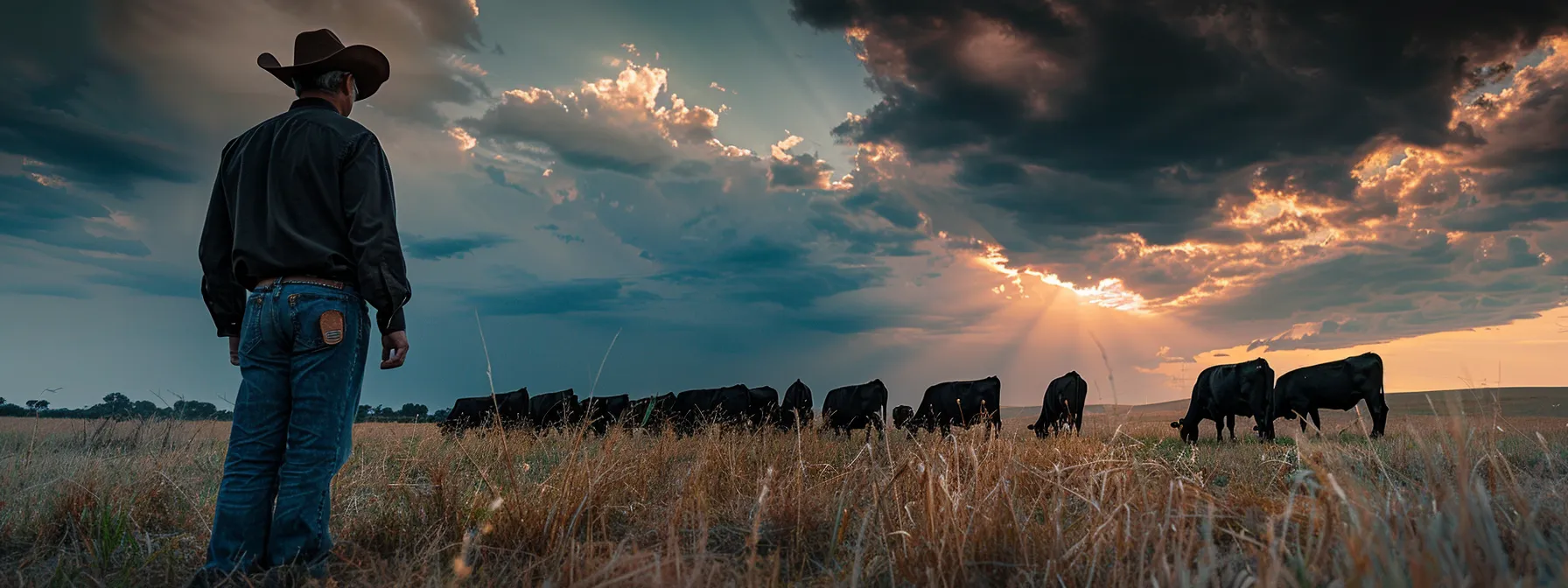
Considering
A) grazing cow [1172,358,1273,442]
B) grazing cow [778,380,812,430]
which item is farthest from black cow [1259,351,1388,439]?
grazing cow [778,380,812,430]

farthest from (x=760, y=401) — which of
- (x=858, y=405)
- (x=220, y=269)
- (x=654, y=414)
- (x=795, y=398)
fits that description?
(x=220, y=269)

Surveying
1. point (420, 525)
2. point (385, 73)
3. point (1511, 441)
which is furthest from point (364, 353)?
point (1511, 441)

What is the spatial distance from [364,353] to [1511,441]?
40.9 feet

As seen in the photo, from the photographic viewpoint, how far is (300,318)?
343cm

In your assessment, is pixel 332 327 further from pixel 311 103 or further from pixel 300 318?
pixel 311 103

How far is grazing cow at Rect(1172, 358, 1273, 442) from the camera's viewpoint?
16562 millimetres

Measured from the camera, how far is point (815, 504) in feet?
13.1

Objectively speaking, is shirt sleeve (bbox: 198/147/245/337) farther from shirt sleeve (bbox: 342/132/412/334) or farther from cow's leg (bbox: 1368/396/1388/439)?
cow's leg (bbox: 1368/396/1388/439)

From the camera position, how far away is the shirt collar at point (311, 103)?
3.94m

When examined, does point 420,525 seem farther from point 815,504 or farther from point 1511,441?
point 1511,441

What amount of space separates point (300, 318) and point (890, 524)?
2.81m

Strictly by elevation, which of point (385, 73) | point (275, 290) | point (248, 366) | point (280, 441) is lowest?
point (280, 441)

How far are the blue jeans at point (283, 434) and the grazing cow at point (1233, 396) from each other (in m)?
16.8

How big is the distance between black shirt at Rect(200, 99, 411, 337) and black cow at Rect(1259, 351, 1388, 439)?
1784 cm
